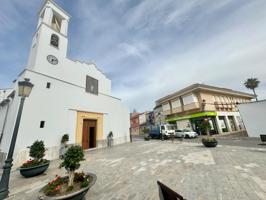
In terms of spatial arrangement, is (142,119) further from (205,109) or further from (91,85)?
(91,85)

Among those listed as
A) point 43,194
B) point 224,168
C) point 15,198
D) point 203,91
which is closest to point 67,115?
point 15,198

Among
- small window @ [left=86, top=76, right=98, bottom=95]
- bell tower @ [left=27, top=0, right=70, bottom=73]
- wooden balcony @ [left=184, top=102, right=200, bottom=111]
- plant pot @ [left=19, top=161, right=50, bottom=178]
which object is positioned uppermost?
bell tower @ [left=27, top=0, right=70, bottom=73]

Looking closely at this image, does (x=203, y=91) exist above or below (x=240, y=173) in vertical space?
above

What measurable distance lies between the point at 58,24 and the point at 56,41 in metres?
3.78

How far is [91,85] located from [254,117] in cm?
2116

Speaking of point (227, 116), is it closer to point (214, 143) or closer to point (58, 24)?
point (214, 143)

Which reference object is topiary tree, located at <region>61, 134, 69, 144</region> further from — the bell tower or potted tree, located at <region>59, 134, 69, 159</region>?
the bell tower

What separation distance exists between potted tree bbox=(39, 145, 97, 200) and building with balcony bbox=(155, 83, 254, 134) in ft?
71.0

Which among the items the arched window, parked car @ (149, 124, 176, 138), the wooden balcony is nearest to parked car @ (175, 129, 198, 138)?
parked car @ (149, 124, 176, 138)

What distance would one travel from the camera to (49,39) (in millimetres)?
11633

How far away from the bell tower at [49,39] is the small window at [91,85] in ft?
10.8

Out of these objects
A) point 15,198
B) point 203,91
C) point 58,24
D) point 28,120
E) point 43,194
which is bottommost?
point 15,198

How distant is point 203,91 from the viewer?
925 inches

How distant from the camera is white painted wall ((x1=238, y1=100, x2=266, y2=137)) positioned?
15055mm
